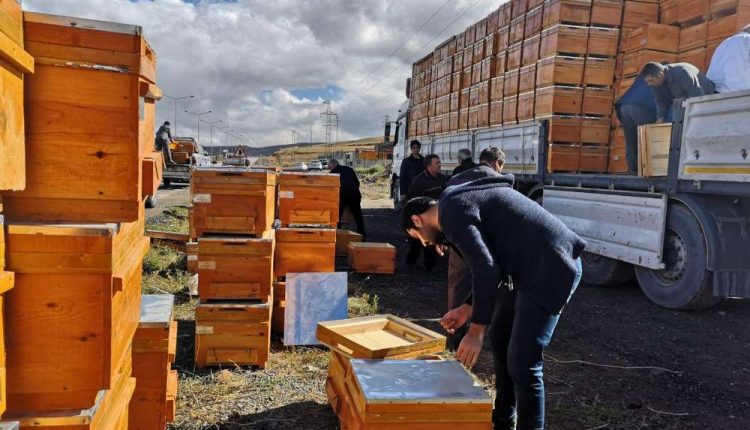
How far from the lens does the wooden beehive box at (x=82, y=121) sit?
2051mm

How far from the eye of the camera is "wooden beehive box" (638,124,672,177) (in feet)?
21.6

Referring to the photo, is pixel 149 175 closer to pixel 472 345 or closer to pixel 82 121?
pixel 82 121

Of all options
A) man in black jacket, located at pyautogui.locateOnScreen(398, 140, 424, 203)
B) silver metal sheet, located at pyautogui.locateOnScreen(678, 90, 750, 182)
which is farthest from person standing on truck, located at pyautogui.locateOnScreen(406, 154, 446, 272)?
silver metal sheet, located at pyautogui.locateOnScreen(678, 90, 750, 182)

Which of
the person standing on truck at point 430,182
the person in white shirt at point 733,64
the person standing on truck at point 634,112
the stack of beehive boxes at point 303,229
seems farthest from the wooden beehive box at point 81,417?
the person standing on truck at point 634,112

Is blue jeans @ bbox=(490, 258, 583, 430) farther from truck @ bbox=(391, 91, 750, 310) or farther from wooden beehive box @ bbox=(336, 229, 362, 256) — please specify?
wooden beehive box @ bbox=(336, 229, 362, 256)

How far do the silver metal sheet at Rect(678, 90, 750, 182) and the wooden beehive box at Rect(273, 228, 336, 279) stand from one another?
4.16m

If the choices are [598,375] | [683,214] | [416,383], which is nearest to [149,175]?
[416,383]

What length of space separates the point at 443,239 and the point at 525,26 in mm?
7554

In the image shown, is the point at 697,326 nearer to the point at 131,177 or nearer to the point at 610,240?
the point at 610,240

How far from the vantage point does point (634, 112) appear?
7.61m

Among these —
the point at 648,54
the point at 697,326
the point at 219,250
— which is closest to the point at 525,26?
the point at 648,54

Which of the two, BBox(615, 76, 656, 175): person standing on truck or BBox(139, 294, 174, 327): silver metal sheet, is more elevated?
BBox(615, 76, 656, 175): person standing on truck

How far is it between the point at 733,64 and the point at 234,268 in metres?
6.26

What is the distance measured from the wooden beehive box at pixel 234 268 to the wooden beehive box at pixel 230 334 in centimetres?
12
